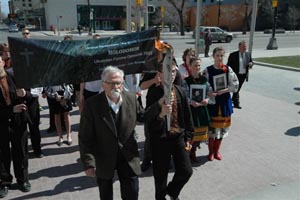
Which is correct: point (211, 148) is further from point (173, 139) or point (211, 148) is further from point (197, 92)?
point (173, 139)

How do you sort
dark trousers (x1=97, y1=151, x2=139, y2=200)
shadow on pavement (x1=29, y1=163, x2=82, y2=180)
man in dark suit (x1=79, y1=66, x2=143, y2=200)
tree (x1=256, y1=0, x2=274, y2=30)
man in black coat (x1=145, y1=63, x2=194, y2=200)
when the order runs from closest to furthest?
man in dark suit (x1=79, y1=66, x2=143, y2=200)
dark trousers (x1=97, y1=151, x2=139, y2=200)
man in black coat (x1=145, y1=63, x2=194, y2=200)
shadow on pavement (x1=29, y1=163, x2=82, y2=180)
tree (x1=256, y1=0, x2=274, y2=30)

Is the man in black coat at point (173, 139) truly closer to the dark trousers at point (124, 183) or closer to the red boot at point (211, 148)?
the dark trousers at point (124, 183)

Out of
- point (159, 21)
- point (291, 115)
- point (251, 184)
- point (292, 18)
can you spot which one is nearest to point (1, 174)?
point (251, 184)

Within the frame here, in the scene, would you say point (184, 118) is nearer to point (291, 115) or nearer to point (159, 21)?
point (291, 115)

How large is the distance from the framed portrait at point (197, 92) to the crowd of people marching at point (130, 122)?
0.02 meters

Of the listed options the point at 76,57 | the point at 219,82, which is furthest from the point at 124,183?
the point at 219,82

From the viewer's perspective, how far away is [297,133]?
7145 mm

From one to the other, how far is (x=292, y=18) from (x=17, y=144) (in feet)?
215

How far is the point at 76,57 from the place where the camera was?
3598mm

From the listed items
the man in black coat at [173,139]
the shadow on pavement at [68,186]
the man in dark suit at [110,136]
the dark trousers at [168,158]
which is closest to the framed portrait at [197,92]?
the man in black coat at [173,139]

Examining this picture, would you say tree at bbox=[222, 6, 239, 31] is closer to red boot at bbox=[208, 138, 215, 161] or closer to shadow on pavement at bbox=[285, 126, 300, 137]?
shadow on pavement at bbox=[285, 126, 300, 137]

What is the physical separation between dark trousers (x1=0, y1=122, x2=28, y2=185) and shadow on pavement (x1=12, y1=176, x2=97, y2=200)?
309 millimetres

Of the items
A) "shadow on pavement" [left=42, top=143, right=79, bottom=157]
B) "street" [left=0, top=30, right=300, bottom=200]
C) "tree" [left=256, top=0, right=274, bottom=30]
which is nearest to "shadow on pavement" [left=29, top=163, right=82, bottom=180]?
"street" [left=0, top=30, right=300, bottom=200]

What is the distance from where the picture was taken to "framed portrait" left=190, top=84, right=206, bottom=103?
5121 mm
